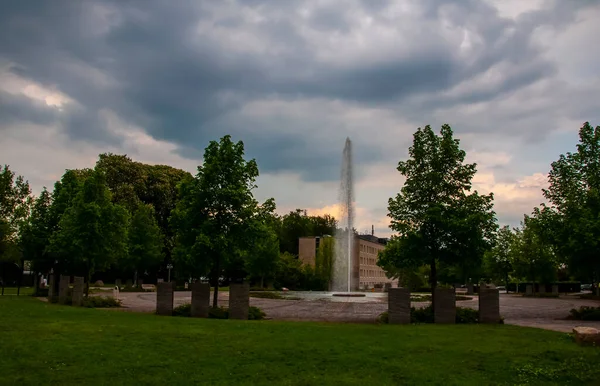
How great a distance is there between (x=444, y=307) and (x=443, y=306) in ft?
0.18

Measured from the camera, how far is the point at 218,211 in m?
25.1

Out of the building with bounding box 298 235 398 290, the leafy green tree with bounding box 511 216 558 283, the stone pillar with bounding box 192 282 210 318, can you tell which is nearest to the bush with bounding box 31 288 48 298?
the stone pillar with bounding box 192 282 210 318

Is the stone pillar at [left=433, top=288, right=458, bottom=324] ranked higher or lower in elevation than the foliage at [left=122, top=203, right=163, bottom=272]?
lower

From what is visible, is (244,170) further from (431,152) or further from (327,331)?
(327,331)

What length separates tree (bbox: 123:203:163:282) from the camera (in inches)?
2579

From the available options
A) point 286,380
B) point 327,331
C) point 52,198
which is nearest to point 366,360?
point 286,380

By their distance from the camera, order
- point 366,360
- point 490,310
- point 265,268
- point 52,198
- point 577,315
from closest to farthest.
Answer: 1. point 366,360
2. point 490,310
3. point 577,315
4. point 52,198
5. point 265,268

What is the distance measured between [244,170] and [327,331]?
10889mm

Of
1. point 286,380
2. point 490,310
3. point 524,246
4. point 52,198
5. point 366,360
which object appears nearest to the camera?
point 286,380

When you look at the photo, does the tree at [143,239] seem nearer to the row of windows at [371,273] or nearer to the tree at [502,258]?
the tree at [502,258]

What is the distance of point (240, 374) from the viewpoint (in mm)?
10977

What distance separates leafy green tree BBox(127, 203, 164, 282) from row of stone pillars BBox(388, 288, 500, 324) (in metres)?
49.6

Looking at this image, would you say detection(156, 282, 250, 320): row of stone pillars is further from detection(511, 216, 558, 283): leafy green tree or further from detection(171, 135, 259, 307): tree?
detection(511, 216, 558, 283): leafy green tree

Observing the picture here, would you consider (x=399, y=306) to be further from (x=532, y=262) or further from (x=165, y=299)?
(x=532, y=262)
